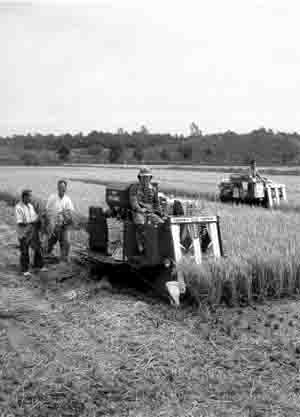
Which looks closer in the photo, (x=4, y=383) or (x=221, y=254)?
(x=4, y=383)

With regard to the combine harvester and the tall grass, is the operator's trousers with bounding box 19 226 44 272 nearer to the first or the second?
the combine harvester

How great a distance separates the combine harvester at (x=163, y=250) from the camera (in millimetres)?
6867

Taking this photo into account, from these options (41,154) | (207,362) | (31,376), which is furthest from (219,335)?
(41,154)

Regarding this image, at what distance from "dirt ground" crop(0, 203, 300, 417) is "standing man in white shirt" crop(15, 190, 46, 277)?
1.45m

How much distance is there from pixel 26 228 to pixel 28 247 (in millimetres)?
334

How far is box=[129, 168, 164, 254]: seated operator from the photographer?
24.7 ft

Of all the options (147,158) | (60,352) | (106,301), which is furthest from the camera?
(147,158)

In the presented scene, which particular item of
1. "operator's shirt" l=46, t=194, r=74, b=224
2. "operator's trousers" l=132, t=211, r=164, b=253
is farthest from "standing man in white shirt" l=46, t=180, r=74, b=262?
"operator's trousers" l=132, t=211, r=164, b=253

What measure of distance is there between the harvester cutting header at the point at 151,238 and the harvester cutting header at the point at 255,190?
26.9ft

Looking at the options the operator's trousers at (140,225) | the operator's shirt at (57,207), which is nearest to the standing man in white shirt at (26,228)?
the operator's shirt at (57,207)

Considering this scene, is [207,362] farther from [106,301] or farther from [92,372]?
[106,301]

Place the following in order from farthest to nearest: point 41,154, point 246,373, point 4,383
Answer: point 41,154 < point 246,373 < point 4,383

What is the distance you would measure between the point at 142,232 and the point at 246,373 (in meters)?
3.14

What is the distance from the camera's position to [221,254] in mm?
7324
